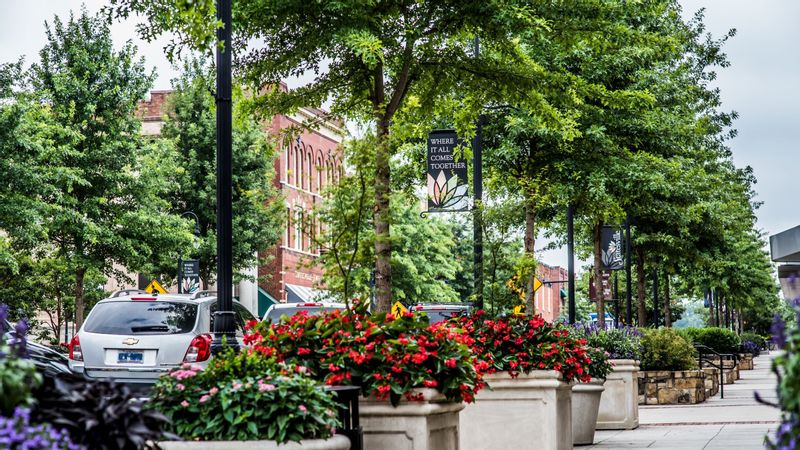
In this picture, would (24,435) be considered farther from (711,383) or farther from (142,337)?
(711,383)

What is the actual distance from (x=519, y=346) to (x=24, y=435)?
8.86 metres

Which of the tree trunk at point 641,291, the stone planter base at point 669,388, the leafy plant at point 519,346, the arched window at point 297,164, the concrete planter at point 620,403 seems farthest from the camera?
the arched window at point 297,164

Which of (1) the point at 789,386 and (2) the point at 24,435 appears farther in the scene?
(1) the point at 789,386

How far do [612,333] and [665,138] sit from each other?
7557 mm

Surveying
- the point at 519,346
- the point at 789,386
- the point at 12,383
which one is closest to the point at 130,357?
the point at 519,346

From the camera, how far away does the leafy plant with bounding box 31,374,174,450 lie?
504 centimetres

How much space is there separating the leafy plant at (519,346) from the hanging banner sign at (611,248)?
19.5 m

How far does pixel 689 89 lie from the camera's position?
105ft

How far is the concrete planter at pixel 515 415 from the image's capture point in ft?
41.1

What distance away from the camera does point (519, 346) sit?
12820 millimetres

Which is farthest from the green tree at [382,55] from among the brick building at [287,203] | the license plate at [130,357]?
the brick building at [287,203]

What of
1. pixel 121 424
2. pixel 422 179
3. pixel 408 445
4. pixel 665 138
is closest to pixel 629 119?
pixel 665 138

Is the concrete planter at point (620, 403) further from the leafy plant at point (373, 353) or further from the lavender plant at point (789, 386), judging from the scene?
the lavender plant at point (789, 386)

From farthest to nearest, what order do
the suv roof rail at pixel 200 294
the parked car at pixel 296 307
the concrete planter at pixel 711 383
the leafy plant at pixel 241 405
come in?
1. the concrete planter at pixel 711 383
2. the parked car at pixel 296 307
3. the suv roof rail at pixel 200 294
4. the leafy plant at pixel 241 405
